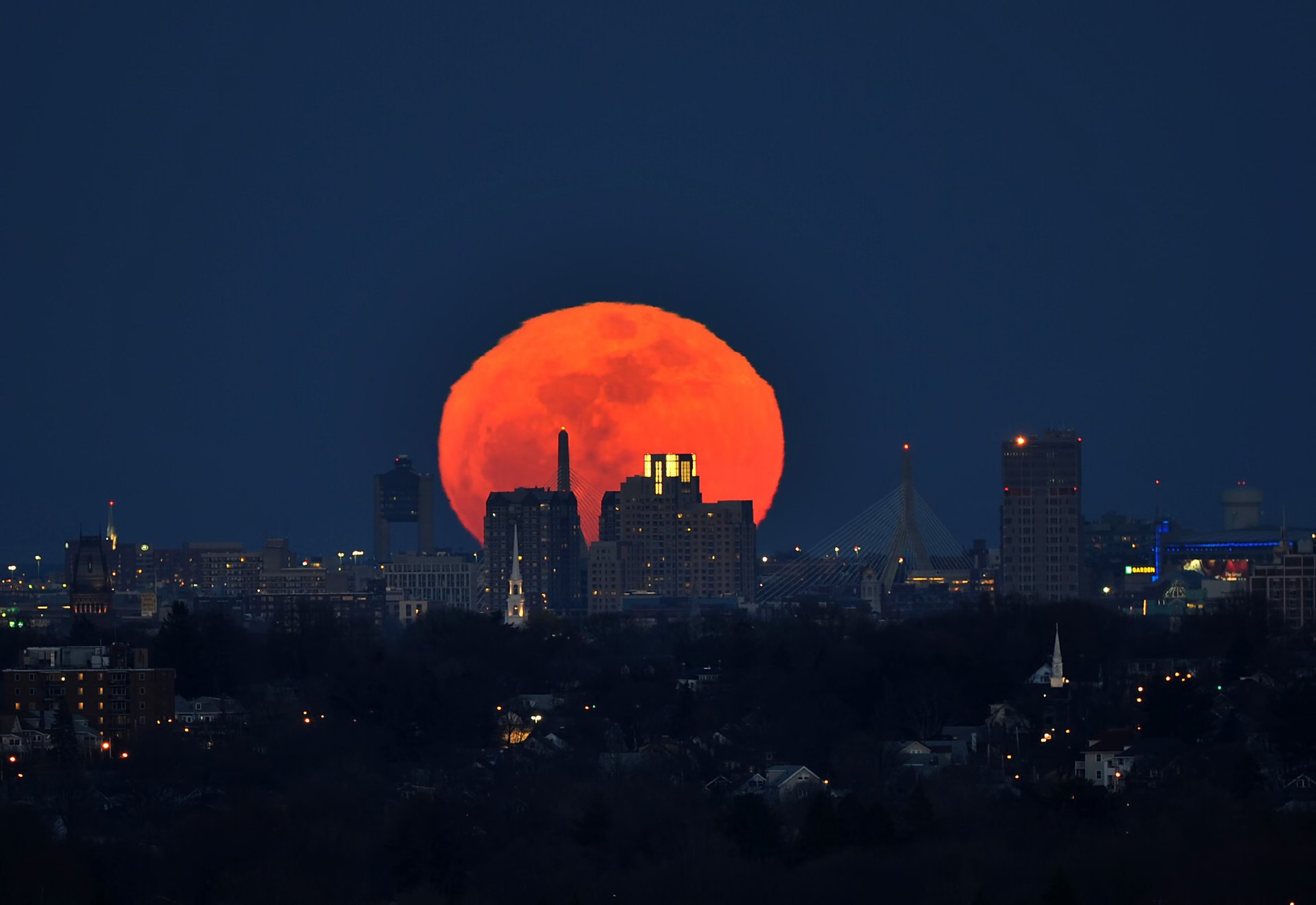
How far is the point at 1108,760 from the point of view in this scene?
69500 millimetres

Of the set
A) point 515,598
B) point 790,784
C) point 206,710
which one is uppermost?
point 515,598

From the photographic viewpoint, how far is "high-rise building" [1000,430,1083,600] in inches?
6969

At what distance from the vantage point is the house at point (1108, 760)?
68.1m

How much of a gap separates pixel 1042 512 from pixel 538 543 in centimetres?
2945

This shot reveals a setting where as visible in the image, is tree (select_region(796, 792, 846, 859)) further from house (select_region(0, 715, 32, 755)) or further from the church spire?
the church spire

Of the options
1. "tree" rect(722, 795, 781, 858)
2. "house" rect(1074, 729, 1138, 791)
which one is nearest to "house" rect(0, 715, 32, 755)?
"tree" rect(722, 795, 781, 858)

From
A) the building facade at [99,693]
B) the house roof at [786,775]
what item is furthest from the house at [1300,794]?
the building facade at [99,693]

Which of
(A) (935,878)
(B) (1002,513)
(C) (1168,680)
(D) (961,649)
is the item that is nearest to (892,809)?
(A) (935,878)

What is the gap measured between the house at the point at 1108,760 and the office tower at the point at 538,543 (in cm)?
12094

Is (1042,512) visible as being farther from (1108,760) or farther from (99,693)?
(1108,760)

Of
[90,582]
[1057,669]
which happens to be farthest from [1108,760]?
[90,582]

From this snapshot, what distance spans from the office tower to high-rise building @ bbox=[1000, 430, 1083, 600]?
2553cm

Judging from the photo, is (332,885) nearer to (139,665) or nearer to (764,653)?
(139,665)

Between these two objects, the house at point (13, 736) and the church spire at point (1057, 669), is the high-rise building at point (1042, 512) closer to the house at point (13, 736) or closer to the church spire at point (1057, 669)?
the church spire at point (1057, 669)
